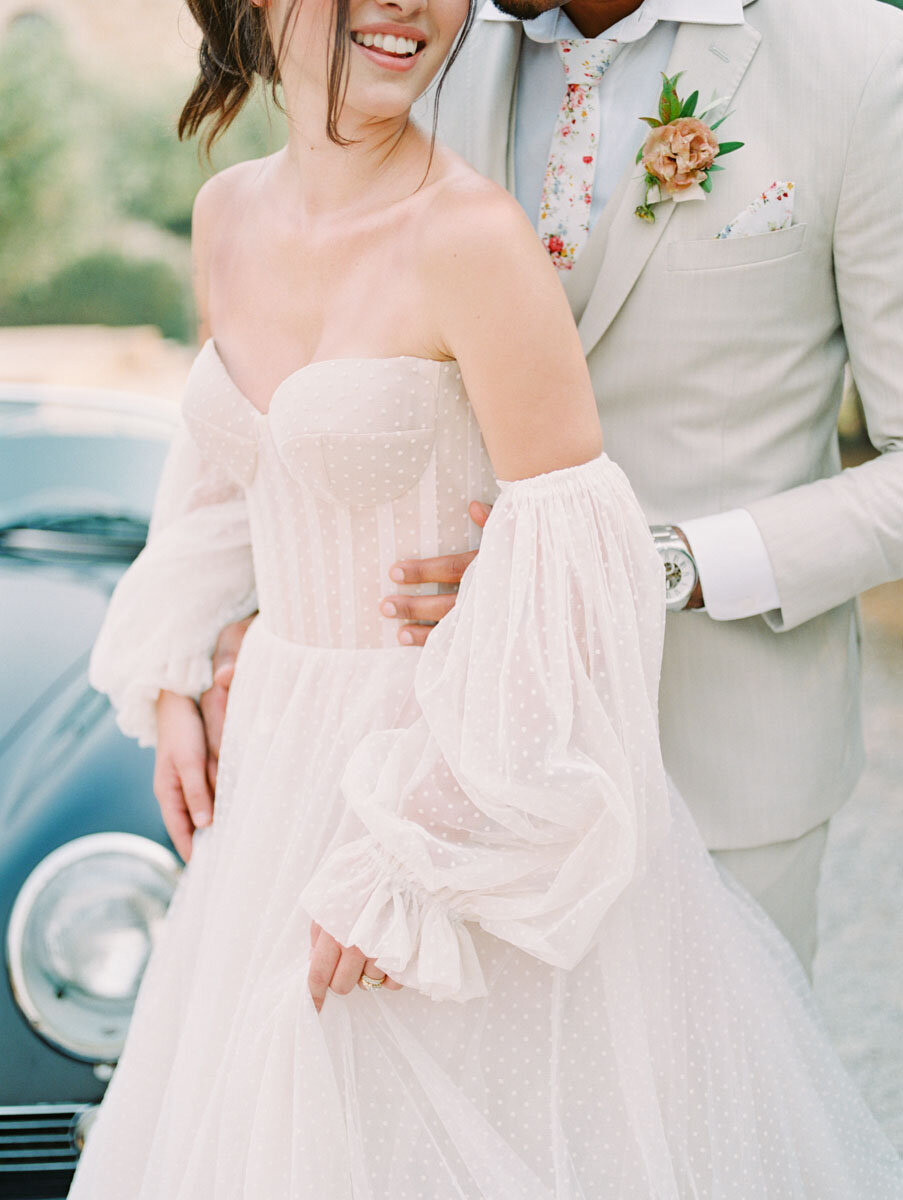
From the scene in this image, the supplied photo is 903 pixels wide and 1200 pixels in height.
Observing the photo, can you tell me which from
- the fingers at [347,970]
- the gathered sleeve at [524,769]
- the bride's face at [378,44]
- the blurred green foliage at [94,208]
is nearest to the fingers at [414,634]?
the gathered sleeve at [524,769]

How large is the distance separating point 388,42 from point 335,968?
0.98 meters

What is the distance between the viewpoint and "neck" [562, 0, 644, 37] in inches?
62.4

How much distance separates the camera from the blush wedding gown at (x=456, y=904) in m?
1.26

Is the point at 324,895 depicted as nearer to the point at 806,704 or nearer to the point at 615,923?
the point at 615,923

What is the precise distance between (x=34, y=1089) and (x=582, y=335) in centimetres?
123

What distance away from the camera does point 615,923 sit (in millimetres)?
1366

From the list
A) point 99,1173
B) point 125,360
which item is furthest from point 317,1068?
point 125,360

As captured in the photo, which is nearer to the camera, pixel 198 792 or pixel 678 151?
pixel 678 151

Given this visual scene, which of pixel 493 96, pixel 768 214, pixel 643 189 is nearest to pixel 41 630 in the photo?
pixel 493 96

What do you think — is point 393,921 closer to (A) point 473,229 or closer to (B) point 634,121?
(A) point 473,229

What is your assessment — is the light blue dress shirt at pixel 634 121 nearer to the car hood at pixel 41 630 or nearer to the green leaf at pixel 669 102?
the green leaf at pixel 669 102

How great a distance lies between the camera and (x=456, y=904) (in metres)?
1.29

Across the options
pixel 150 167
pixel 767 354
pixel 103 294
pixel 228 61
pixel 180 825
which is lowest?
pixel 103 294

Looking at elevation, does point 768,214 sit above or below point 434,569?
above
